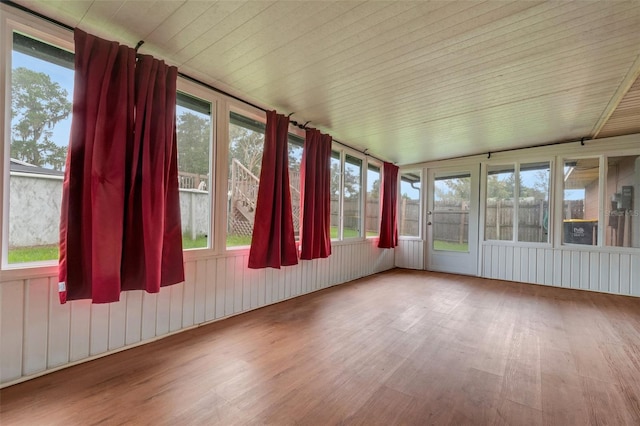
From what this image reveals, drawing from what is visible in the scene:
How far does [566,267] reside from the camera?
13.8ft

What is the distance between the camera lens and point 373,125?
358cm

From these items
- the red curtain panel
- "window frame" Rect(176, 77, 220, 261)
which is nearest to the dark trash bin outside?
"window frame" Rect(176, 77, 220, 261)

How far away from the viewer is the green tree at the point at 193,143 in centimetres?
237

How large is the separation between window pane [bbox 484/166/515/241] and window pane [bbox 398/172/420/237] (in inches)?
49.2

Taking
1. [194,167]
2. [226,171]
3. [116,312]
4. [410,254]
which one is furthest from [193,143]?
[410,254]

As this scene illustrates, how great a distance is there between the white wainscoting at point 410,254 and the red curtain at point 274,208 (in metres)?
3.34

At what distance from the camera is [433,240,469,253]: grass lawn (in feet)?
16.9

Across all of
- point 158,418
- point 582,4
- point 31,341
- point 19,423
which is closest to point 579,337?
point 582,4

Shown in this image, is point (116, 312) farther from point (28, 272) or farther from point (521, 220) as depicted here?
point (521, 220)

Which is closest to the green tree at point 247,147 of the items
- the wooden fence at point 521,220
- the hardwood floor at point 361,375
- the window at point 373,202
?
the hardwood floor at point 361,375

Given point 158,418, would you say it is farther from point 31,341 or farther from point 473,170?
point 473,170

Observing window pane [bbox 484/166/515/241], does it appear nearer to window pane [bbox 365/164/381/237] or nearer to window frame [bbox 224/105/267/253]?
window pane [bbox 365/164/381/237]

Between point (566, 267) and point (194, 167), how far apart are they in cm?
535

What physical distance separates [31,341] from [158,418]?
3.31 ft
